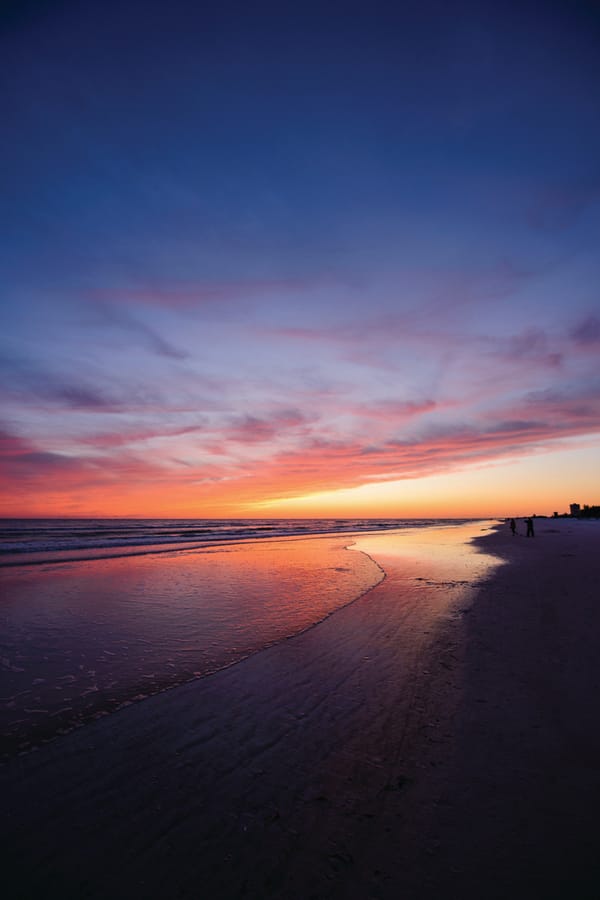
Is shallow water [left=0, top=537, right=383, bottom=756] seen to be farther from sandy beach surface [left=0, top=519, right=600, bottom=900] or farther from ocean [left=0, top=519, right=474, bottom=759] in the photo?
sandy beach surface [left=0, top=519, right=600, bottom=900]

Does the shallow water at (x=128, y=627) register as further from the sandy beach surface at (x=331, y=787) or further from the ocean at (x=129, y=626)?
the sandy beach surface at (x=331, y=787)

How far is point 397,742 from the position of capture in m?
4.50

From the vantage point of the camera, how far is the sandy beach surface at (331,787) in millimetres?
2857

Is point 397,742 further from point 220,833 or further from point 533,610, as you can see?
point 533,610

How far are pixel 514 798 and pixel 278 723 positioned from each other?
260 centimetres

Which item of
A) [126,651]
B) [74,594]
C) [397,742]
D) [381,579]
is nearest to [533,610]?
[381,579]

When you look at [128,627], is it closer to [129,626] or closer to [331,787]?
[129,626]

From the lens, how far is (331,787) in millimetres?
3812

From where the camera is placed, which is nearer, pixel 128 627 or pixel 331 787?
pixel 331 787

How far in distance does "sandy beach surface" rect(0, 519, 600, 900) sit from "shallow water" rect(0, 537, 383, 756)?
752 millimetres

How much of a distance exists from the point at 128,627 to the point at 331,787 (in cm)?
714

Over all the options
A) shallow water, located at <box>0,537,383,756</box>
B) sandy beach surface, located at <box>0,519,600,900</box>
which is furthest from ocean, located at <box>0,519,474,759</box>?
sandy beach surface, located at <box>0,519,600,900</box>

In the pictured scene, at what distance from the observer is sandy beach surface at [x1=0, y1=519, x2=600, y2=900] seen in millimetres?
2857

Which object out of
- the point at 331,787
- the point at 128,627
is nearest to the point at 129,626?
the point at 128,627
